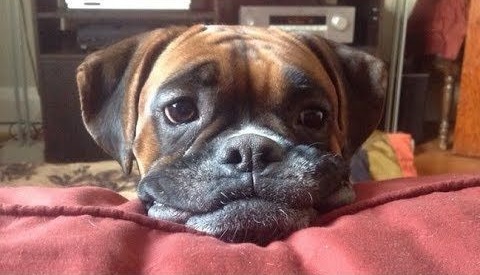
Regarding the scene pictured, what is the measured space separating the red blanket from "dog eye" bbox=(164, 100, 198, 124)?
0.26 m

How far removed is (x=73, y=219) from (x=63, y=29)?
2708 mm

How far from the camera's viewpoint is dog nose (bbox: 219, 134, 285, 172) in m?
1.02

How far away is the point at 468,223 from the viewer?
0.85 meters

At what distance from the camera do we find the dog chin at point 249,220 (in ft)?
3.15

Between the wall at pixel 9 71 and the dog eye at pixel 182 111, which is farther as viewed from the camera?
the wall at pixel 9 71

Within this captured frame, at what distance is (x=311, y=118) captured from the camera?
123 centimetres

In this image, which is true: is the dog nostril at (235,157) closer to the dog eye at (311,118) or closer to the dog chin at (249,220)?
the dog chin at (249,220)

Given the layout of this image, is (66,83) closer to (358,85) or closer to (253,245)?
(358,85)

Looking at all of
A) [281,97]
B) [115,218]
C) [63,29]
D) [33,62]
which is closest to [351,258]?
[115,218]

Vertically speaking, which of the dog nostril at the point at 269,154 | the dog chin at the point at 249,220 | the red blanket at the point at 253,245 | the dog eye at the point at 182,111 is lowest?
the dog chin at the point at 249,220

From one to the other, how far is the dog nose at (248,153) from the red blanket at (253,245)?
13 cm

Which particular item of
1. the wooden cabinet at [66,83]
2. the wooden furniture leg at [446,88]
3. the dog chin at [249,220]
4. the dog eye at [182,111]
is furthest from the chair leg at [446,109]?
the dog chin at [249,220]

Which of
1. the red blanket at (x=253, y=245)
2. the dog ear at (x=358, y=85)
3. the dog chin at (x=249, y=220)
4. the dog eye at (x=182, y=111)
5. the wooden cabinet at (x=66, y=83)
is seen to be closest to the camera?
the red blanket at (x=253, y=245)

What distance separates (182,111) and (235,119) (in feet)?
0.31
